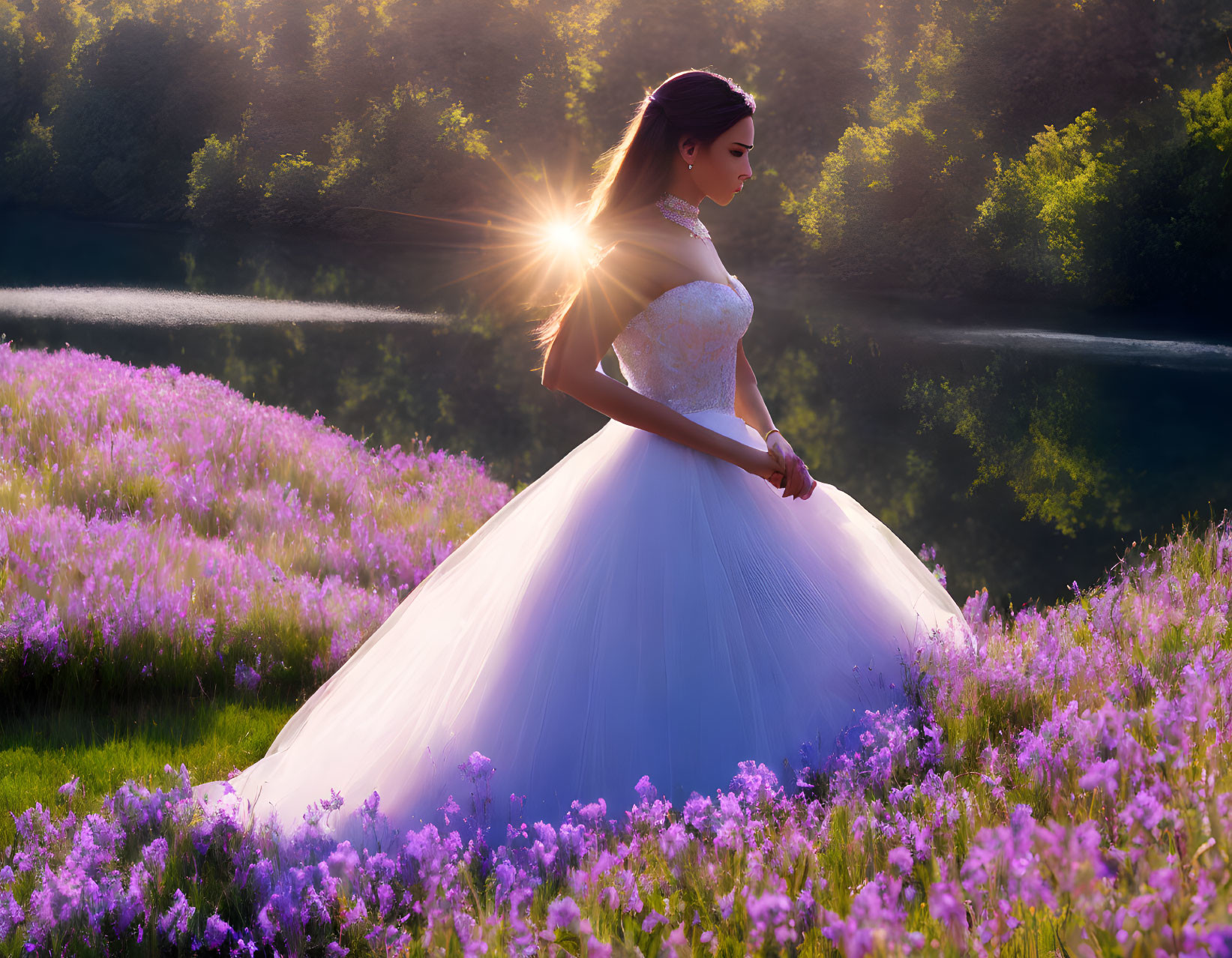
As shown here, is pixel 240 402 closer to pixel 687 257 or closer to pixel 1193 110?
pixel 687 257

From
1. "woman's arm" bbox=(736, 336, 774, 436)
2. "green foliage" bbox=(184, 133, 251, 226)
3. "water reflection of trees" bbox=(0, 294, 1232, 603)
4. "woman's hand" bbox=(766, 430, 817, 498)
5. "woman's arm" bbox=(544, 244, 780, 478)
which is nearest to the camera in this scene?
"woman's arm" bbox=(544, 244, 780, 478)

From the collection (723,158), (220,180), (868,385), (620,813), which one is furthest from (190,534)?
(220,180)

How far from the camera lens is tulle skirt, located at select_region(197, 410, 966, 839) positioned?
3.45 metres

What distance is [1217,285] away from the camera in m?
30.7

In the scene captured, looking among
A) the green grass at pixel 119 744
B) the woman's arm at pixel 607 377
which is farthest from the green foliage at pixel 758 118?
the green grass at pixel 119 744

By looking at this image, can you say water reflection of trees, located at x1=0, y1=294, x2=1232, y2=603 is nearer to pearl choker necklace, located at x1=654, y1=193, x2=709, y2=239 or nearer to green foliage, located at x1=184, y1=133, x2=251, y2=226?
pearl choker necklace, located at x1=654, y1=193, x2=709, y2=239

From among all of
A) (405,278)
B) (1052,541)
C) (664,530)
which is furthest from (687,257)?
(405,278)

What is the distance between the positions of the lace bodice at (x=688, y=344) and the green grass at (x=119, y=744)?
275 centimetres

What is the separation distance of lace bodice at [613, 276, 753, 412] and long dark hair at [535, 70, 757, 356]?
13.8 inches

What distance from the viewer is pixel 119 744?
4605 millimetres

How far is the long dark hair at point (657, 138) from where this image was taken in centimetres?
394

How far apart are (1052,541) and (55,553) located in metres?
10.1

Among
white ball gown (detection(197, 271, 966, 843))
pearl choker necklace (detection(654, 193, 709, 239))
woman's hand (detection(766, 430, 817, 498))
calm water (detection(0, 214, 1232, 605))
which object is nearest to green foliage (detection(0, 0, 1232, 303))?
calm water (detection(0, 214, 1232, 605))

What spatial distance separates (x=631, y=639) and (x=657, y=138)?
214 cm
